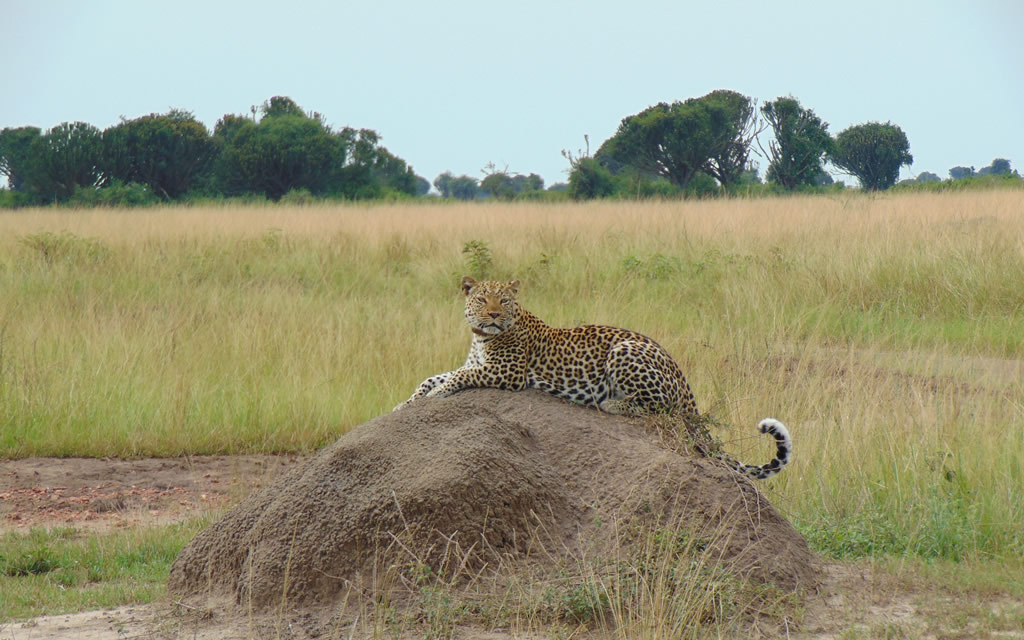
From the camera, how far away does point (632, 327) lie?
1054 cm

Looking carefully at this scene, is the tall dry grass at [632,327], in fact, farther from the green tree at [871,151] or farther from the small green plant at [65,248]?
the green tree at [871,151]

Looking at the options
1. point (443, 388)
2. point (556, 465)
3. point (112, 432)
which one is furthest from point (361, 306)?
point (556, 465)

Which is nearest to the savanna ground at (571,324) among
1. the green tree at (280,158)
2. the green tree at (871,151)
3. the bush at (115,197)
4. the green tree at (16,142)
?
the bush at (115,197)

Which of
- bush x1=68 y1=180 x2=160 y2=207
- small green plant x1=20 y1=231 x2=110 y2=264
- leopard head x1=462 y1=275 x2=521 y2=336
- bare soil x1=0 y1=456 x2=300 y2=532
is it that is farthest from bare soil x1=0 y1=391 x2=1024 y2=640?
bush x1=68 y1=180 x2=160 y2=207

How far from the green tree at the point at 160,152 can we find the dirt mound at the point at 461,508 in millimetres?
36317

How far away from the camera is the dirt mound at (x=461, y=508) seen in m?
4.27

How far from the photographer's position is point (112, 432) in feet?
25.2

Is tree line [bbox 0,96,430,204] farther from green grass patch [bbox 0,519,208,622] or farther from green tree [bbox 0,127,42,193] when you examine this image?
green grass patch [bbox 0,519,208,622]

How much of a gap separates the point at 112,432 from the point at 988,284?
30.3 feet

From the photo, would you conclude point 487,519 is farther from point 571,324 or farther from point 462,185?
point 462,185

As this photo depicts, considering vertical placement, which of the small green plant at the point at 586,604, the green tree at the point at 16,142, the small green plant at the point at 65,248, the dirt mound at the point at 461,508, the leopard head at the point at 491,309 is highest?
the green tree at the point at 16,142

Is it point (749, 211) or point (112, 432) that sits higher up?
point (749, 211)

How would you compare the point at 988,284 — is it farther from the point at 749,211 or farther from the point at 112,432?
the point at 112,432

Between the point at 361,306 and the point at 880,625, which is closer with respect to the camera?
the point at 880,625
